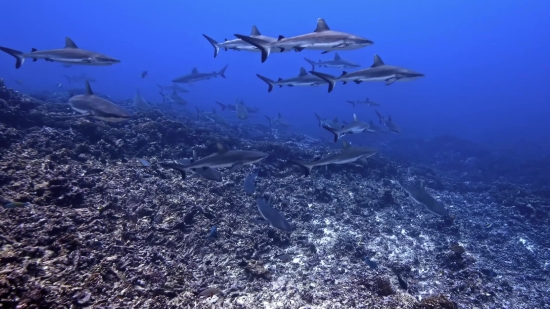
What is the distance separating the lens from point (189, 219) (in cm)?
759

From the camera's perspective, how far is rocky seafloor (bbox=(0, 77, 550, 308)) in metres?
4.84

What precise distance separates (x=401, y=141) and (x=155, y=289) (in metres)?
38.0

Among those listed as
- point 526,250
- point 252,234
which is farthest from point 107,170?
point 526,250

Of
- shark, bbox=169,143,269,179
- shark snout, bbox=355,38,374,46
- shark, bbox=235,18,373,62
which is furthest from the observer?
shark snout, bbox=355,38,374,46

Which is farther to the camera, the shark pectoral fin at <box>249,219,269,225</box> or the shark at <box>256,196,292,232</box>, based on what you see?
the shark pectoral fin at <box>249,219,269,225</box>

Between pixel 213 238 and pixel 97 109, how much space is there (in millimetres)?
4252

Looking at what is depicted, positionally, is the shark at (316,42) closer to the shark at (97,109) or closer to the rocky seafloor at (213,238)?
the shark at (97,109)

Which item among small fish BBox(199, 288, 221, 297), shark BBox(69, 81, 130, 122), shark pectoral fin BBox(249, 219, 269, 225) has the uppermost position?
shark BBox(69, 81, 130, 122)

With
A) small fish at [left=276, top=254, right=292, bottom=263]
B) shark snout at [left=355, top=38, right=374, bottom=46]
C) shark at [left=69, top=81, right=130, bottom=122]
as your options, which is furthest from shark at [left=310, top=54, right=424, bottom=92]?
shark at [left=69, top=81, right=130, bottom=122]

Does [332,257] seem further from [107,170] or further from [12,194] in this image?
[12,194]

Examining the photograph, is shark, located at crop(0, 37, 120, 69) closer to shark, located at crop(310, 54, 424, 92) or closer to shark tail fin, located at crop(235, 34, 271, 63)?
shark tail fin, located at crop(235, 34, 271, 63)

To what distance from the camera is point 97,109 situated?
677 centimetres

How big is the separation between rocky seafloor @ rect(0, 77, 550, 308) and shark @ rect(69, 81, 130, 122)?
5.80 ft

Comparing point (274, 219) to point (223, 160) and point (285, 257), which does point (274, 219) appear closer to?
point (285, 257)
